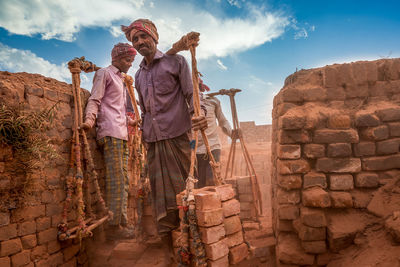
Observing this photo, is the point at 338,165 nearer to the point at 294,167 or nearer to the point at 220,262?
the point at 294,167

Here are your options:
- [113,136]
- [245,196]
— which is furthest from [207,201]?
[245,196]

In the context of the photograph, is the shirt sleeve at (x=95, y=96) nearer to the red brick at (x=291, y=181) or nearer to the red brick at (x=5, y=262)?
the red brick at (x=5, y=262)

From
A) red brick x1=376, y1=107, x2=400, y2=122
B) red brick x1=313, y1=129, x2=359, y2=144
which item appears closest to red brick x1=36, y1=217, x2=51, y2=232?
red brick x1=313, y1=129, x2=359, y2=144

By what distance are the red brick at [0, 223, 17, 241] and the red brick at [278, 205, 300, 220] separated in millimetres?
2738

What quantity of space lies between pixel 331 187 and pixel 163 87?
2060 mm

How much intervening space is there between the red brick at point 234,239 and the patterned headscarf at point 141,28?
2.23 meters

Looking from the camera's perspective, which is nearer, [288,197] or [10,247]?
[10,247]

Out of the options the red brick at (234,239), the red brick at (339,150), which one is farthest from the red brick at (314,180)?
the red brick at (234,239)

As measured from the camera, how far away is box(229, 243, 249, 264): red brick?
2008mm

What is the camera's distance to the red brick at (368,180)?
2361 millimetres

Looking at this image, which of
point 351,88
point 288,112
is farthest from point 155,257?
point 351,88

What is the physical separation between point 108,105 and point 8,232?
177 cm

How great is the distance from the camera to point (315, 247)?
2.37 meters

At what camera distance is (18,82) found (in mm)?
2602
